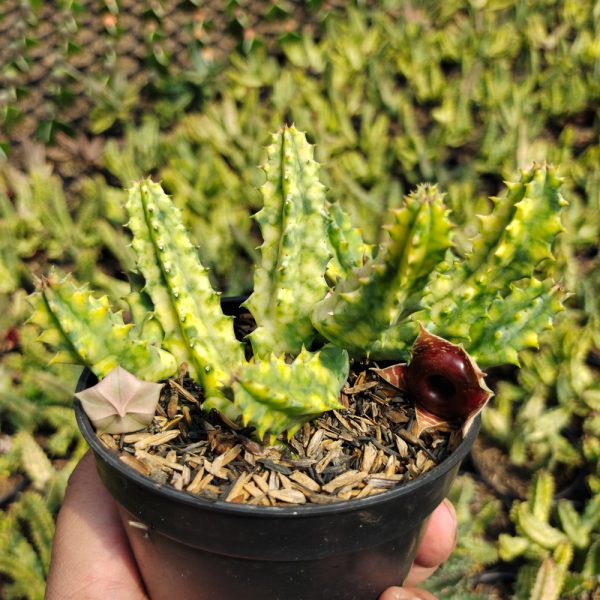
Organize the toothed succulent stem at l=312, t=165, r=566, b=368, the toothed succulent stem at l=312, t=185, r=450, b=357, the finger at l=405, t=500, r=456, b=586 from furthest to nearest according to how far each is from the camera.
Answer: the finger at l=405, t=500, r=456, b=586 → the toothed succulent stem at l=312, t=165, r=566, b=368 → the toothed succulent stem at l=312, t=185, r=450, b=357

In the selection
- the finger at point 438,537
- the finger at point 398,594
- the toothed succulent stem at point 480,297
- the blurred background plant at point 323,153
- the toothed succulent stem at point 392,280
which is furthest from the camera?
the blurred background plant at point 323,153

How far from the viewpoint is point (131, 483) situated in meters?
0.92

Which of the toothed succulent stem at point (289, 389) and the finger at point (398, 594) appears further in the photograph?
the finger at point (398, 594)

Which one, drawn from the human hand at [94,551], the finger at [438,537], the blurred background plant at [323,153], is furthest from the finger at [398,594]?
the blurred background plant at [323,153]

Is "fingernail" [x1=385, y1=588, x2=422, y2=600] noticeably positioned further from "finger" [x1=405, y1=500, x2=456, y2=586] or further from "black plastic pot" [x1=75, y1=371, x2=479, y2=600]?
"finger" [x1=405, y1=500, x2=456, y2=586]

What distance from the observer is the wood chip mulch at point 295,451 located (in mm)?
936

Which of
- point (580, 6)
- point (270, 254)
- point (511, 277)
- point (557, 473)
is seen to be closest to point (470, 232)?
point (557, 473)

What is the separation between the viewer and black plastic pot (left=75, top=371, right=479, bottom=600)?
0.88 meters

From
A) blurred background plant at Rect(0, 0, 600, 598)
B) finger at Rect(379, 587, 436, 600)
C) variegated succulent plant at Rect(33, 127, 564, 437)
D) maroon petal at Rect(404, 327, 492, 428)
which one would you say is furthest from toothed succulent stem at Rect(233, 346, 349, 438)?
blurred background plant at Rect(0, 0, 600, 598)

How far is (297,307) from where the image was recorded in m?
1.02

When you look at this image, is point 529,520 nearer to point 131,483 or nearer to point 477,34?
point 131,483

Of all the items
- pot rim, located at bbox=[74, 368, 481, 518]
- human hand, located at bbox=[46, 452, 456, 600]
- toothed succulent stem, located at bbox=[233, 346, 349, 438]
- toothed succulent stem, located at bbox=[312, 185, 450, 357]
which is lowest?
human hand, located at bbox=[46, 452, 456, 600]

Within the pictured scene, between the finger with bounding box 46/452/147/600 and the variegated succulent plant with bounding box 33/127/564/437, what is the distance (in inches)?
13.9

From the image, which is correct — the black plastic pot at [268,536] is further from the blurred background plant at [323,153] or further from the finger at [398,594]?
the blurred background plant at [323,153]
